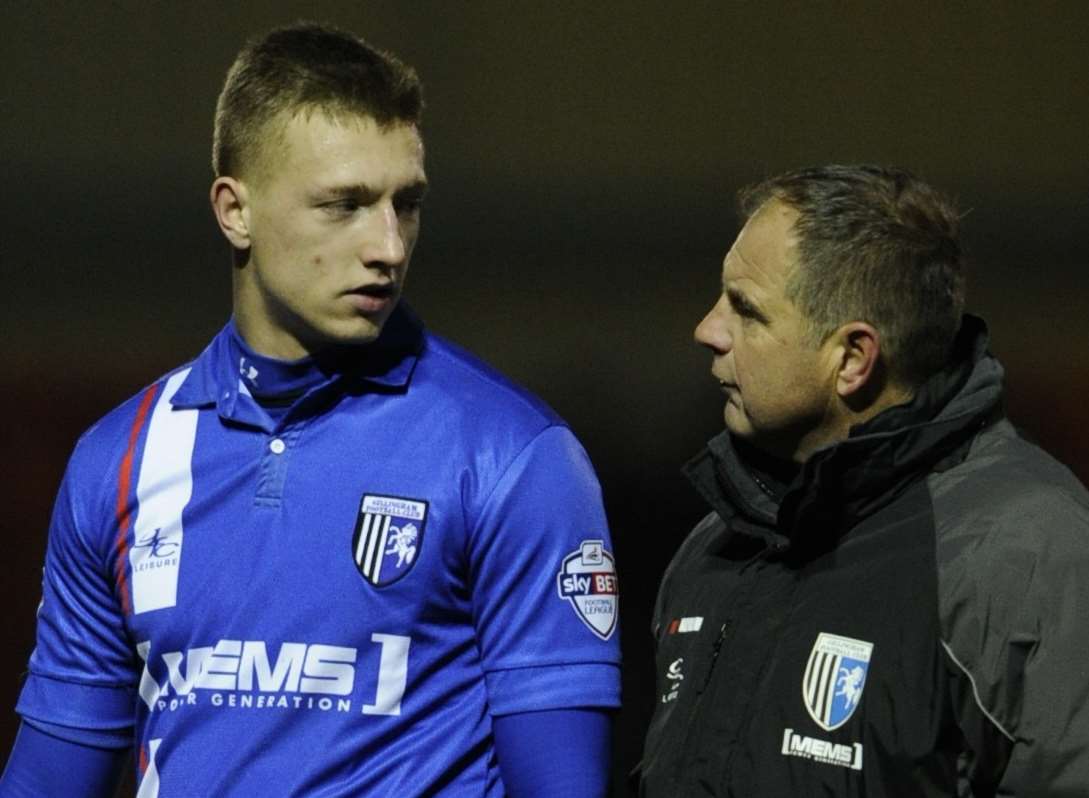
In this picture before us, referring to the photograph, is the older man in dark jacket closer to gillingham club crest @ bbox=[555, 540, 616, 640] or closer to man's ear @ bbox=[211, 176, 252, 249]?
gillingham club crest @ bbox=[555, 540, 616, 640]

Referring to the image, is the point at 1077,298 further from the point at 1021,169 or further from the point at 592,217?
the point at 592,217

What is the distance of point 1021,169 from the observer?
3922mm

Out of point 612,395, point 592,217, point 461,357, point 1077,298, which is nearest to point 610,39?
point 592,217

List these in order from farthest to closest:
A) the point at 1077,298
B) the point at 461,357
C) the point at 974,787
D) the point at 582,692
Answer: the point at 1077,298 < the point at 461,357 < the point at 582,692 < the point at 974,787

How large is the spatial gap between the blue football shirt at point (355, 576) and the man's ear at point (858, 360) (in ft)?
0.89

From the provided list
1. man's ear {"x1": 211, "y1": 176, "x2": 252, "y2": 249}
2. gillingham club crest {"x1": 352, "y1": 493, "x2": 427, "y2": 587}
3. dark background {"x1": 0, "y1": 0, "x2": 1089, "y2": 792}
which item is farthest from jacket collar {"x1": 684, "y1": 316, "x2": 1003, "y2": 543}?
dark background {"x1": 0, "y1": 0, "x2": 1089, "y2": 792}

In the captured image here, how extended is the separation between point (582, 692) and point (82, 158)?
8.68 ft

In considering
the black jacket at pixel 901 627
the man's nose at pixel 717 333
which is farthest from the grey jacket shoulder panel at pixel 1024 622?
the man's nose at pixel 717 333

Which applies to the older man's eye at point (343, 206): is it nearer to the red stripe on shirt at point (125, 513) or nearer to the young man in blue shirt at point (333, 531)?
the young man in blue shirt at point (333, 531)

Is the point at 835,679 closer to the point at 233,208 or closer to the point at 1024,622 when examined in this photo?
the point at 1024,622

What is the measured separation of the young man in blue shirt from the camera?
1.79 m

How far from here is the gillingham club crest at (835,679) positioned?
1.71 metres

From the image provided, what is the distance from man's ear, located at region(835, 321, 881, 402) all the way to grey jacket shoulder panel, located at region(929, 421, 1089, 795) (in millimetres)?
188

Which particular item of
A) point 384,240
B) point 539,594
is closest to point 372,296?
point 384,240
